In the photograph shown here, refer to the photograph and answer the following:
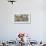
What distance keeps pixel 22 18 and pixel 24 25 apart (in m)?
0.30

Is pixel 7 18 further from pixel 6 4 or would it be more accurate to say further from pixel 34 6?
pixel 34 6

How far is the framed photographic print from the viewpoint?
5279 mm

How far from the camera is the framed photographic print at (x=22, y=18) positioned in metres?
5.28

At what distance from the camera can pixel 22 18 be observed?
17.5 ft

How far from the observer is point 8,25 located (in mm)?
5348

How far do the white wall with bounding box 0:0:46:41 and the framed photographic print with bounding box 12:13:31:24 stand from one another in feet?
0.40

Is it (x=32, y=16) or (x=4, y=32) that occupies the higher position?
(x=32, y=16)

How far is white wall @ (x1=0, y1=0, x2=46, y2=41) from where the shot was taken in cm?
524

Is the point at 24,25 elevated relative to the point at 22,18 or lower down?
lower down

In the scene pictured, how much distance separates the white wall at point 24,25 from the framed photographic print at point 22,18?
0.40 feet

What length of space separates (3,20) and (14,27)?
545 millimetres

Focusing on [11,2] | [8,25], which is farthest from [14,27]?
[11,2]

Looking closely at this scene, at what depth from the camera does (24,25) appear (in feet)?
17.4

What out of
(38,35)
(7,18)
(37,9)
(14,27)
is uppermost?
(37,9)
